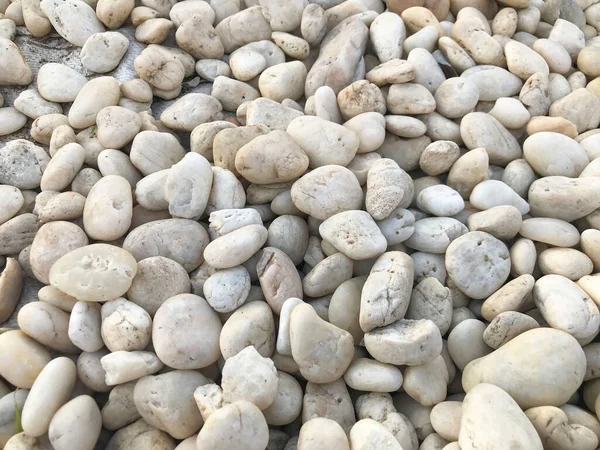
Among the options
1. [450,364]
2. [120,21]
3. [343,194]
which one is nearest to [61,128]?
[120,21]

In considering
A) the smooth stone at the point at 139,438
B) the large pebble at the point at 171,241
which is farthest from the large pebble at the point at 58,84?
the smooth stone at the point at 139,438

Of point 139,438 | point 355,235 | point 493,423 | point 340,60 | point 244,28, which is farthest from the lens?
point 244,28

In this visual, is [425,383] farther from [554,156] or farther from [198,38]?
[198,38]

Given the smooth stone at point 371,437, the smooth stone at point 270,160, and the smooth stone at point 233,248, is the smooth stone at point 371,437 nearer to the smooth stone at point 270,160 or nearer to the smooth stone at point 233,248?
the smooth stone at point 233,248

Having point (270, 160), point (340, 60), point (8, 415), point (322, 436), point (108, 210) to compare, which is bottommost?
point (8, 415)

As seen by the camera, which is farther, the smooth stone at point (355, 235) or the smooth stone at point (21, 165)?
the smooth stone at point (21, 165)

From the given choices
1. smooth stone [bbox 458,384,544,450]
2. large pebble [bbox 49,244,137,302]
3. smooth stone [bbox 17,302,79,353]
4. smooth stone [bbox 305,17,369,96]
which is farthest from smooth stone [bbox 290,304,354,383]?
smooth stone [bbox 305,17,369,96]

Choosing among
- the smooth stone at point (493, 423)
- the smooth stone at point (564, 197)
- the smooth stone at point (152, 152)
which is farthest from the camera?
the smooth stone at point (152, 152)

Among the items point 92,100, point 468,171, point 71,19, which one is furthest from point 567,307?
point 71,19
